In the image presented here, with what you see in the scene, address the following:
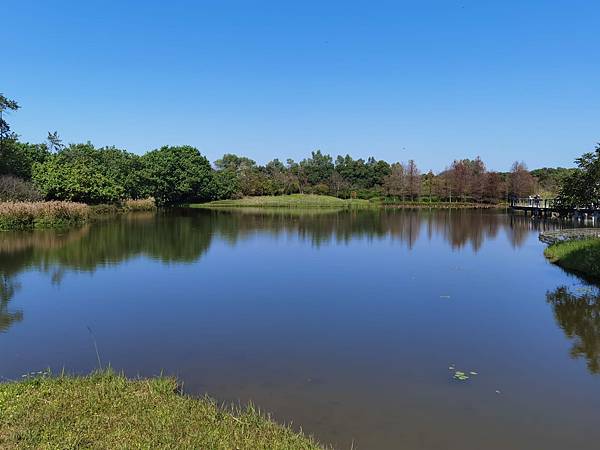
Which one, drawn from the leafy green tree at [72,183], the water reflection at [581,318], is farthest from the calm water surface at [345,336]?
the leafy green tree at [72,183]

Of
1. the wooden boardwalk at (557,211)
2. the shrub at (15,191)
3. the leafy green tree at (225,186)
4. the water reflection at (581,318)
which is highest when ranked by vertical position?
the leafy green tree at (225,186)

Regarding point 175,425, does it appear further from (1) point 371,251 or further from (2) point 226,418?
(1) point 371,251

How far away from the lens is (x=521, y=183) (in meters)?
70.9

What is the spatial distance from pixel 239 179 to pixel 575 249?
6438 cm

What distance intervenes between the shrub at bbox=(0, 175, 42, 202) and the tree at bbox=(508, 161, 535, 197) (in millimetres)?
61415

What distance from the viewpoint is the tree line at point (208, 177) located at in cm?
3953

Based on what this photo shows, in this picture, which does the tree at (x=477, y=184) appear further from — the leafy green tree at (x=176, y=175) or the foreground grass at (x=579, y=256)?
the foreground grass at (x=579, y=256)

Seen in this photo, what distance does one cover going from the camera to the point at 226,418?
5086mm

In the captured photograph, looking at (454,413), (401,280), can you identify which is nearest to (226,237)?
(401,280)

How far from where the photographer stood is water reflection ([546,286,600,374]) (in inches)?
319

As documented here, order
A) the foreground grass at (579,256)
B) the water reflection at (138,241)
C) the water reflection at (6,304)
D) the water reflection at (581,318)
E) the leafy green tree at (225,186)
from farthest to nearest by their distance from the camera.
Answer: the leafy green tree at (225,186) < the water reflection at (138,241) < the foreground grass at (579,256) < the water reflection at (6,304) < the water reflection at (581,318)

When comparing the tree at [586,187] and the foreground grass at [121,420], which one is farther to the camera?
the tree at [586,187]

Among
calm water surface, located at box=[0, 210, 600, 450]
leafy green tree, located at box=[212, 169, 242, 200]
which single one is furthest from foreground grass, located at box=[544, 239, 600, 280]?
leafy green tree, located at box=[212, 169, 242, 200]

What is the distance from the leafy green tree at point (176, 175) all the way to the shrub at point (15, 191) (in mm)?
23060
